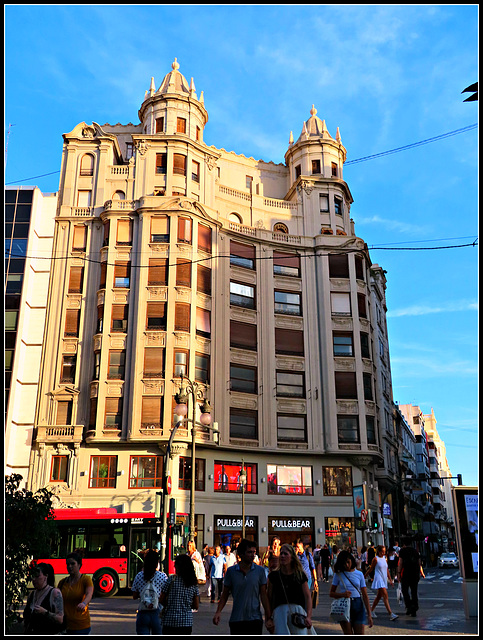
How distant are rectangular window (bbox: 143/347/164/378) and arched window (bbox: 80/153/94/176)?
13944mm

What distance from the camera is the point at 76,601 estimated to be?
833 cm

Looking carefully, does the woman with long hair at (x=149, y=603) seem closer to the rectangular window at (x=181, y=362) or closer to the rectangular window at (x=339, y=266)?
the rectangular window at (x=181, y=362)

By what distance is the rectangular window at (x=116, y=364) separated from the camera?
3681 centimetres

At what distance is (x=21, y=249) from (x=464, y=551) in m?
35.1

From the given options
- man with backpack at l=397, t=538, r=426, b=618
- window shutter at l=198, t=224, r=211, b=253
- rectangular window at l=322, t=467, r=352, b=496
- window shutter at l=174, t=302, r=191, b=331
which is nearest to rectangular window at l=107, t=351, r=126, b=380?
window shutter at l=174, t=302, r=191, b=331

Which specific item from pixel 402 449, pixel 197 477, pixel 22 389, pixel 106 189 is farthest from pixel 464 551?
pixel 402 449

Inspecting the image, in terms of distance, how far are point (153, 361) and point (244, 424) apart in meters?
7.25

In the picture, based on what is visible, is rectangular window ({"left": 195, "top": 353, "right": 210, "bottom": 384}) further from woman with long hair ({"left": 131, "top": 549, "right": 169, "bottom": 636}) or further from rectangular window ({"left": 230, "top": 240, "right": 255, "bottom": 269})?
woman with long hair ({"left": 131, "top": 549, "right": 169, "bottom": 636})

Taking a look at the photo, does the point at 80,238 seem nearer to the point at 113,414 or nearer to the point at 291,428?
the point at 113,414

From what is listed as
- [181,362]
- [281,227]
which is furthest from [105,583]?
[281,227]

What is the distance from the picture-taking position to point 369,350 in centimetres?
4350

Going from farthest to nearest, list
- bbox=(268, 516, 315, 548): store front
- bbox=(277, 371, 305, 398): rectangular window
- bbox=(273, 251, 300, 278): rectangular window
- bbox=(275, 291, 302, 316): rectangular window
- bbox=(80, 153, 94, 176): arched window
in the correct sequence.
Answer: bbox=(273, 251, 300, 278): rectangular window
bbox=(275, 291, 302, 316): rectangular window
bbox=(80, 153, 94, 176): arched window
bbox=(277, 371, 305, 398): rectangular window
bbox=(268, 516, 315, 548): store front

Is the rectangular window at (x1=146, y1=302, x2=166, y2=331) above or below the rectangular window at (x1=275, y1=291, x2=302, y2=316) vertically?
below

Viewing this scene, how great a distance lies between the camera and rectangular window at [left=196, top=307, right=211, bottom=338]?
3862 centimetres
